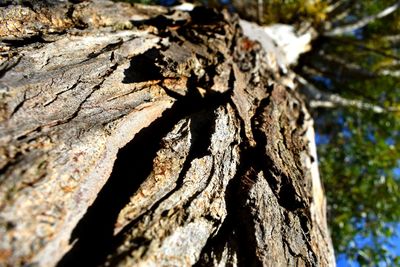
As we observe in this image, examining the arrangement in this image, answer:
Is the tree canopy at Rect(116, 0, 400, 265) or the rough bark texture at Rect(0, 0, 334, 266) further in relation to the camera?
the tree canopy at Rect(116, 0, 400, 265)

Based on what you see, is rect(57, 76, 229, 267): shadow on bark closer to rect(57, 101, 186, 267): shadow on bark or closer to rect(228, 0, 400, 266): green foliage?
rect(57, 101, 186, 267): shadow on bark

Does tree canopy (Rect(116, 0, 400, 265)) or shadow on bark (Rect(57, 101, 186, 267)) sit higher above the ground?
shadow on bark (Rect(57, 101, 186, 267))

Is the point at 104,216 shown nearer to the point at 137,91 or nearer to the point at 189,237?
the point at 189,237

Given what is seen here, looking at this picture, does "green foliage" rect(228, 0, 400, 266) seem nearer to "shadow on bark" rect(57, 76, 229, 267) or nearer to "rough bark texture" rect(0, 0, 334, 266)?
"rough bark texture" rect(0, 0, 334, 266)

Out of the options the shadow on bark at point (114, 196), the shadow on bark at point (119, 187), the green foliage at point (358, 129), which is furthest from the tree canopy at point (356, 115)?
the shadow on bark at point (114, 196)

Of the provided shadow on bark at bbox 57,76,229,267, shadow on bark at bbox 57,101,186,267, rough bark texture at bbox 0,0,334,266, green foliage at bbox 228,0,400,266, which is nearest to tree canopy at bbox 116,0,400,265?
green foliage at bbox 228,0,400,266

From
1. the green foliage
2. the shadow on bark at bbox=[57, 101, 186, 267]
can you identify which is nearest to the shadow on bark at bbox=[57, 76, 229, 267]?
the shadow on bark at bbox=[57, 101, 186, 267]

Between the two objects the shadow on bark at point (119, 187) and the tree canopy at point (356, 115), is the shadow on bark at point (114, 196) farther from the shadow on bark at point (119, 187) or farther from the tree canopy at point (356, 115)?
the tree canopy at point (356, 115)

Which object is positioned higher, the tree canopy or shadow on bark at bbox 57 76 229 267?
shadow on bark at bbox 57 76 229 267

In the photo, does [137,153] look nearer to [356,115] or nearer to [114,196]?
[114,196]
